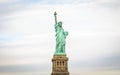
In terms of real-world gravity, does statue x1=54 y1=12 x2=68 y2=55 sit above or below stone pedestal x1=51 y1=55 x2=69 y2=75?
above

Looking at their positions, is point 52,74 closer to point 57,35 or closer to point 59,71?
point 59,71

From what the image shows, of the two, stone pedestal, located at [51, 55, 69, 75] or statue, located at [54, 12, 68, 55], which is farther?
statue, located at [54, 12, 68, 55]

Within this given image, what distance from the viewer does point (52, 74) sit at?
4900cm

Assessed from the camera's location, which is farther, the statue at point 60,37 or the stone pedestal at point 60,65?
the statue at point 60,37

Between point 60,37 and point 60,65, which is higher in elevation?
point 60,37

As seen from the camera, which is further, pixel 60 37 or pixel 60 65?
pixel 60 37

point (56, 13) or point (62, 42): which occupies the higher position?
point (56, 13)

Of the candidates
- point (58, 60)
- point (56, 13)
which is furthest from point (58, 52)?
point (56, 13)

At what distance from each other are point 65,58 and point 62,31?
3.57 m

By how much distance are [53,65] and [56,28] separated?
15.1 feet

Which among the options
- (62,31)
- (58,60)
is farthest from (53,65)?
(62,31)

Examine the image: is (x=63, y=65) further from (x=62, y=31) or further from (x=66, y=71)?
(x=62, y=31)

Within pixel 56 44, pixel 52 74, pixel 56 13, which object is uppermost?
pixel 56 13

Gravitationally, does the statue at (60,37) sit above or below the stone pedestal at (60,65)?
above
